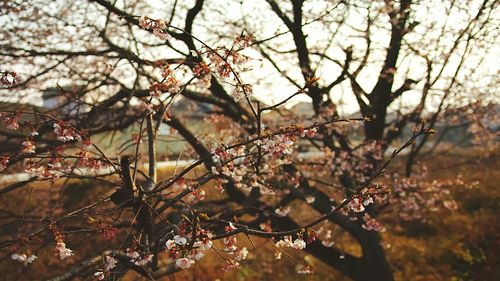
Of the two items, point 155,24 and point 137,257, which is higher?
point 155,24

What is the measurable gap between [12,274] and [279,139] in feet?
39.9

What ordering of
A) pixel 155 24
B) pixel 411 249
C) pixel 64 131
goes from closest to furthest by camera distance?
pixel 155 24
pixel 64 131
pixel 411 249

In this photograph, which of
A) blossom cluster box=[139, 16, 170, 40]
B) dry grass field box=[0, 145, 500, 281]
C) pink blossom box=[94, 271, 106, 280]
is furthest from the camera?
dry grass field box=[0, 145, 500, 281]

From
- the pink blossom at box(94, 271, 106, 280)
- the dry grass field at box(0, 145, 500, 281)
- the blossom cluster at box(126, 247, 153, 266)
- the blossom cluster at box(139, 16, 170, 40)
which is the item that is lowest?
the dry grass field at box(0, 145, 500, 281)

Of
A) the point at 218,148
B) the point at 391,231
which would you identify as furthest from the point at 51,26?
the point at 391,231

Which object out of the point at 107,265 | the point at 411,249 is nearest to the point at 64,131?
the point at 107,265

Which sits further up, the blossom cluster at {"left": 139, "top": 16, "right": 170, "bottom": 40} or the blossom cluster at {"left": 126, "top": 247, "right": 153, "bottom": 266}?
the blossom cluster at {"left": 139, "top": 16, "right": 170, "bottom": 40}

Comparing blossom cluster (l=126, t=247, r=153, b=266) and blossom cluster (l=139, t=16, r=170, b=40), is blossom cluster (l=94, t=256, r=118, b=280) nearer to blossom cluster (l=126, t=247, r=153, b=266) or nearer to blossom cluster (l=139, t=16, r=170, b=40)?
blossom cluster (l=126, t=247, r=153, b=266)

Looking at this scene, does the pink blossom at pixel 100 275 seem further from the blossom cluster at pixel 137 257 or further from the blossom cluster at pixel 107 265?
the blossom cluster at pixel 137 257

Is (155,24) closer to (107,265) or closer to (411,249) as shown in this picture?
(107,265)

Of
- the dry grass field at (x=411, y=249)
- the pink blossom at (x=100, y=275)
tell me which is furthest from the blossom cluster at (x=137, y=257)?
the dry grass field at (x=411, y=249)

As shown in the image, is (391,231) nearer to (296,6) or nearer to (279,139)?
(296,6)

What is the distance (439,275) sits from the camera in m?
12.1

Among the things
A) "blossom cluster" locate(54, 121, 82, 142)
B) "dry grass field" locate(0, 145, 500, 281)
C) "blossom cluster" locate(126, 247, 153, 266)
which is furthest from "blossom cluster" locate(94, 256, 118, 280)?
"dry grass field" locate(0, 145, 500, 281)
